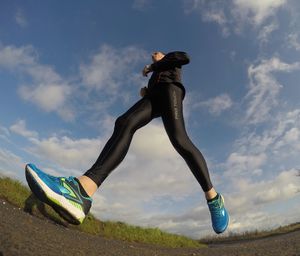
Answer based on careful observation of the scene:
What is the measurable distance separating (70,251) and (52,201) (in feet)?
1.66

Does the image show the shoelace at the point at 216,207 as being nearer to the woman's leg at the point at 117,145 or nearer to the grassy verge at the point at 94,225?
the woman's leg at the point at 117,145

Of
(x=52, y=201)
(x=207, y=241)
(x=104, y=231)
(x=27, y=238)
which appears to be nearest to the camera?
(x=52, y=201)

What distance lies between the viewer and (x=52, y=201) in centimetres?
301

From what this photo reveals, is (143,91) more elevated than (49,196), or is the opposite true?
(143,91)

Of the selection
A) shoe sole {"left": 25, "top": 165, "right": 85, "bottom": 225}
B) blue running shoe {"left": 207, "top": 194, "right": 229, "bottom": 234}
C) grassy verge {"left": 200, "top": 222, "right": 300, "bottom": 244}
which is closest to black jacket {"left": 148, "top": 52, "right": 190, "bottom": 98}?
blue running shoe {"left": 207, "top": 194, "right": 229, "bottom": 234}

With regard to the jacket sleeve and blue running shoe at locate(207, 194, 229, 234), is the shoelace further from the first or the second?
the jacket sleeve

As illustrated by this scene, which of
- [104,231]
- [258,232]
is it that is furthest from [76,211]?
[258,232]

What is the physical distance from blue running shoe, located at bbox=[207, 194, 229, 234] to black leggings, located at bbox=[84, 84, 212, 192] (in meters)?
0.19

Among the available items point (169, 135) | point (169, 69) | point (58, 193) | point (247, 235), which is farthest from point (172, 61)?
point (247, 235)

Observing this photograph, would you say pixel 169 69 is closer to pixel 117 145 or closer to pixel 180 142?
pixel 180 142

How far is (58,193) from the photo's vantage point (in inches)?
119

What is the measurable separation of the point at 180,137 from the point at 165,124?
26cm

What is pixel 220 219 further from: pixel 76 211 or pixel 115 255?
pixel 76 211

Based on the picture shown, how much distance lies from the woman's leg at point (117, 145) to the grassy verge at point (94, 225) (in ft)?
10.7
